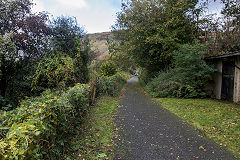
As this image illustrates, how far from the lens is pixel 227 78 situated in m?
9.50

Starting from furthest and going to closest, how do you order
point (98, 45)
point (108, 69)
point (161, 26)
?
point (98, 45) < point (108, 69) < point (161, 26)

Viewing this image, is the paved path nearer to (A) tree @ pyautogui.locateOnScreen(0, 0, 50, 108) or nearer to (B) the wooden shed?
(B) the wooden shed

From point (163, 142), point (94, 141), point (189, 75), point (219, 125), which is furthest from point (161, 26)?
point (94, 141)

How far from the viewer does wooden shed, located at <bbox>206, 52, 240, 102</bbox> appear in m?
8.72

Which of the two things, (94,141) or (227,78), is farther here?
(227,78)

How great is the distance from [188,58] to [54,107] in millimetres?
9115

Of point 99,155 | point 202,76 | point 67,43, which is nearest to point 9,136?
point 99,155

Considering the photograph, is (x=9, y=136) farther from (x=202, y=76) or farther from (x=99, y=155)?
(x=202, y=76)

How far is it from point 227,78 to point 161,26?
677 centimetres

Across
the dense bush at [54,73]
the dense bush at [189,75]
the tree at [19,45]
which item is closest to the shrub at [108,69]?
the dense bush at [189,75]

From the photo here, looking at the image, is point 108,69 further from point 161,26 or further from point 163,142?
point 163,142

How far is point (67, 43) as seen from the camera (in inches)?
395

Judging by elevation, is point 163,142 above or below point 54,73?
below

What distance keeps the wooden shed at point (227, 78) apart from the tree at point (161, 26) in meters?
3.50
